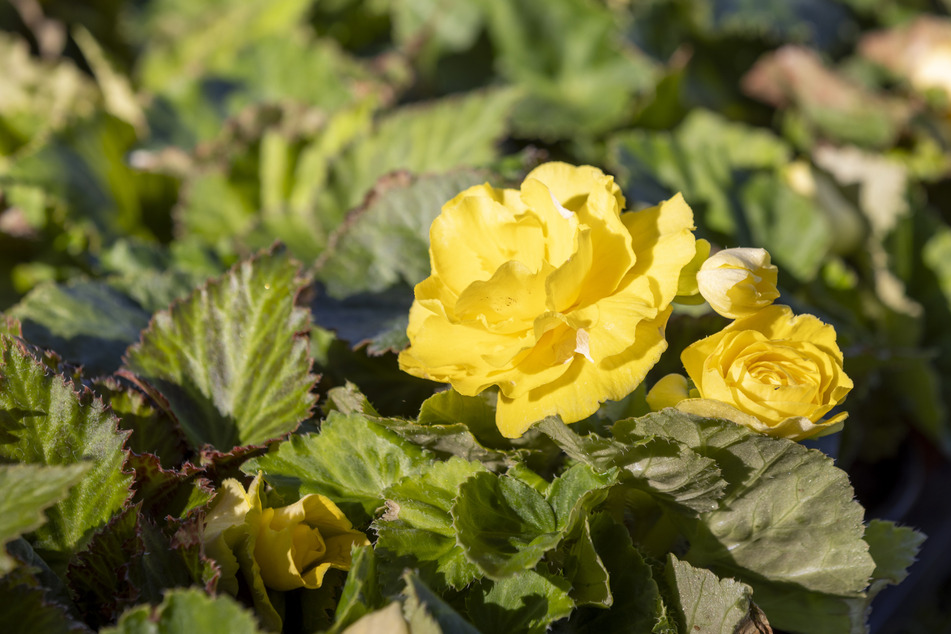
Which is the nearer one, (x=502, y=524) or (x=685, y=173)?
(x=502, y=524)

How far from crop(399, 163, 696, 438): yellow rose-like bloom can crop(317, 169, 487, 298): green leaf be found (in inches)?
9.0

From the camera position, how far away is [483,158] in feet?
3.32

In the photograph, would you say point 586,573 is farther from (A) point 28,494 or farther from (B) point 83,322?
(B) point 83,322

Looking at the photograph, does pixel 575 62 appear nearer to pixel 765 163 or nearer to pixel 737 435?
pixel 765 163

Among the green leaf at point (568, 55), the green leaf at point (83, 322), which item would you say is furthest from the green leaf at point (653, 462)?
the green leaf at point (568, 55)

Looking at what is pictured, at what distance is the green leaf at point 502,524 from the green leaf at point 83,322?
418 millimetres

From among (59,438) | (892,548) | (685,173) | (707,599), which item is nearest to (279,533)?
(59,438)

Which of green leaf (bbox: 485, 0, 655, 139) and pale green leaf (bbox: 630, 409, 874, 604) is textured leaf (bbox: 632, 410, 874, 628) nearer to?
pale green leaf (bbox: 630, 409, 874, 604)

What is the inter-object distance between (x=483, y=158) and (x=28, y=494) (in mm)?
671

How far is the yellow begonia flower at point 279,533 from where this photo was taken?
56 cm

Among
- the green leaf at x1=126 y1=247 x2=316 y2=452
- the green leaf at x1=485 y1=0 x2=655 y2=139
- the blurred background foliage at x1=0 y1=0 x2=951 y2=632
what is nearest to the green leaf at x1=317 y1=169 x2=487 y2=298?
the blurred background foliage at x1=0 y1=0 x2=951 y2=632

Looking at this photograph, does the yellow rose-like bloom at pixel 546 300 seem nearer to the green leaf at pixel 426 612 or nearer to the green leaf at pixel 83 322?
the green leaf at pixel 426 612

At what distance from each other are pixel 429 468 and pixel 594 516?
0.43ft

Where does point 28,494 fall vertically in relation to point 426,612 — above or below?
above
